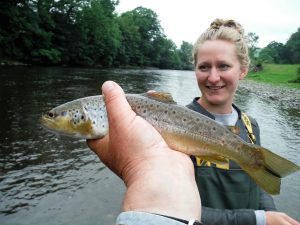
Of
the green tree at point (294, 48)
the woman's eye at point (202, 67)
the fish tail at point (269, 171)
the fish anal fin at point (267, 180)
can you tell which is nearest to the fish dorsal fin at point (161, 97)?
the fish tail at point (269, 171)

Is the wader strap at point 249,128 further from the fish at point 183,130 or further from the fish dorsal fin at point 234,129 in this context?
the fish at point 183,130

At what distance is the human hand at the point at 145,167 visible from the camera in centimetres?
174

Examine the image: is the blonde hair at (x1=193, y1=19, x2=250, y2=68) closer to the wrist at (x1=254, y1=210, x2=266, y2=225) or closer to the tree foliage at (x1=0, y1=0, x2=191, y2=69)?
the wrist at (x1=254, y1=210, x2=266, y2=225)

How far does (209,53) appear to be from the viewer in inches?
173

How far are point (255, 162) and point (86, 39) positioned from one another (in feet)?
197

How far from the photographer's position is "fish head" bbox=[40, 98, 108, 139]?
9.87 feet

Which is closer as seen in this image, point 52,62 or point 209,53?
point 209,53

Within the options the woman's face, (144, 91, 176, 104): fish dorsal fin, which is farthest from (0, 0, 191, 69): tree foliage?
(144, 91, 176, 104): fish dorsal fin

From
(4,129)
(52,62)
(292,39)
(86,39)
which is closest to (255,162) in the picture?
(4,129)

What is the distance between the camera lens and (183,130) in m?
3.05

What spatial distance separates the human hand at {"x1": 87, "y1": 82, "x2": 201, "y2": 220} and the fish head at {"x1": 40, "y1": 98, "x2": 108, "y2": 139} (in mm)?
232

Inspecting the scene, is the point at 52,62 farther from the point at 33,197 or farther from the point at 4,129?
the point at 33,197

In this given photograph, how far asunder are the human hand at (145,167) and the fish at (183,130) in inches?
16.7

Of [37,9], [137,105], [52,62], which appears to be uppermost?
[37,9]
